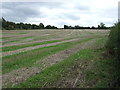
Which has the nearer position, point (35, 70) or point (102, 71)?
point (102, 71)

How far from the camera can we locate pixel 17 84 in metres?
4.91

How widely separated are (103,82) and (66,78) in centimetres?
136

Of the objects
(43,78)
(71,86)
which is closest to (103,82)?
(71,86)

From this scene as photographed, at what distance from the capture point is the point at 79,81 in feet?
16.5

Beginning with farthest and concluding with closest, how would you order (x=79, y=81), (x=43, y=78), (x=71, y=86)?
(x=43, y=78) < (x=79, y=81) < (x=71, y=86)

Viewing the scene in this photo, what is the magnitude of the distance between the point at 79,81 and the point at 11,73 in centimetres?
301

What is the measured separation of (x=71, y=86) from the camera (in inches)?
184

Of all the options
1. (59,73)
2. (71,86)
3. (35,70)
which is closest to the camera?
(71,86)

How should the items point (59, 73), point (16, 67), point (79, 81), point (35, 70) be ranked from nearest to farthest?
point (79, 81) < point (59, 73) < point (35, 70) < point (16, 67)

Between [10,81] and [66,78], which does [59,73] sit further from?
[10,81]

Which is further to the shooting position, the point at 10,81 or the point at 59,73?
the point at 59,73

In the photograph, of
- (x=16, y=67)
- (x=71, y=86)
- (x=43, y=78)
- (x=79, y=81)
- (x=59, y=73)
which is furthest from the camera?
(x=16, y=67)

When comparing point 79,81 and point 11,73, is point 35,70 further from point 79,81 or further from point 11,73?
point 79,81

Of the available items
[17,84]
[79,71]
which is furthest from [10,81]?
[79,71]
